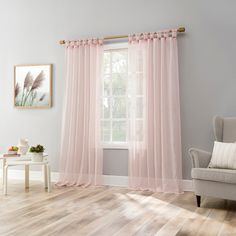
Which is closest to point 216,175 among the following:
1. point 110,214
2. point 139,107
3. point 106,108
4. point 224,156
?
point 224,156

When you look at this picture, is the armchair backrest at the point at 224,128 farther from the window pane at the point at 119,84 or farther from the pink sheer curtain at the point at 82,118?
the pink sheer curtain at the point at 82,118

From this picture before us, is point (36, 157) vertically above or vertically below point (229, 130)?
below

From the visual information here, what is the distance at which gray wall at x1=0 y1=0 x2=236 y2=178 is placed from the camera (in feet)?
15.9

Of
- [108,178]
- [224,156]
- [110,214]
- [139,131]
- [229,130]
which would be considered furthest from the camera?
[108,178]

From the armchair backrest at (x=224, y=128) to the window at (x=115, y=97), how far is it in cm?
140

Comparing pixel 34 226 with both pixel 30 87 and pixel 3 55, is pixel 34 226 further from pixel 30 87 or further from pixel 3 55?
pixel 3 55

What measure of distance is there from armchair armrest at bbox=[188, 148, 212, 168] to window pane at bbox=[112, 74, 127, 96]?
165cm

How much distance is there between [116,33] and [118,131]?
4.77ft

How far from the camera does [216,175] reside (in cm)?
382

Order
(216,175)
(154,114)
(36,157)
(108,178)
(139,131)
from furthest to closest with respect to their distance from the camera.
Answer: (108,178), (139,131), (154,114), (36,157), (216,175)

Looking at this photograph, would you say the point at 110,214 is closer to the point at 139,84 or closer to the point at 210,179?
the point at 210,179

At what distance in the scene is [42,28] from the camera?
5879 mm

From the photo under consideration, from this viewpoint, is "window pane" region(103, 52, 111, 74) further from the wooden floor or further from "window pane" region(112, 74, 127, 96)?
the wooden floor

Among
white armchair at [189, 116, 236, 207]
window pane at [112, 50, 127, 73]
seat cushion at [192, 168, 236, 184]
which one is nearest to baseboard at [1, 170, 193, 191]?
white armchair at [189, 116, 236, 207]
